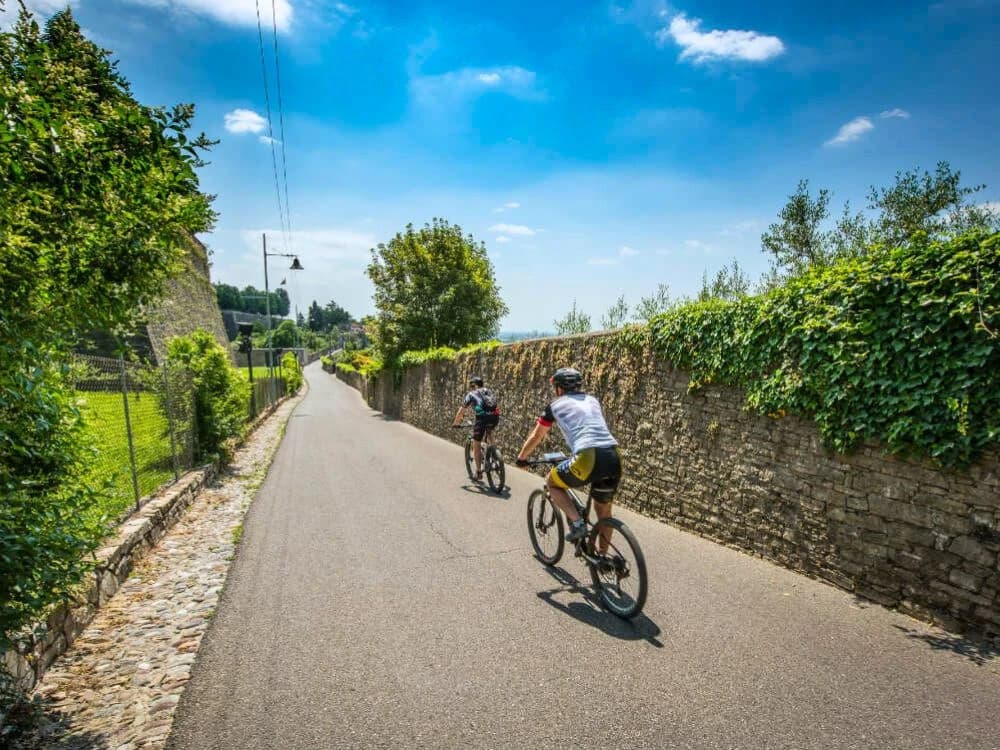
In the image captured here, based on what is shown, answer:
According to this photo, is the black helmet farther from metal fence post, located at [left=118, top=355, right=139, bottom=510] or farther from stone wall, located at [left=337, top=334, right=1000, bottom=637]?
metal fence post, located at [left=118, top=355, right=139, bottom=510]

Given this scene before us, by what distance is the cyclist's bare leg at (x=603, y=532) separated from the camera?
14.5ft

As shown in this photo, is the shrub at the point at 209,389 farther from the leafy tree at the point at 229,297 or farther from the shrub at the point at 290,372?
the leafy tree at the point at 229,297

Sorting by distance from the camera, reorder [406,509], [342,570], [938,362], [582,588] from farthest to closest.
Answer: [406,509]
[342,570]
[582,588]
[938,362]

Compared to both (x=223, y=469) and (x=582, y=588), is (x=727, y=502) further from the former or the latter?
(x=223, y=469)

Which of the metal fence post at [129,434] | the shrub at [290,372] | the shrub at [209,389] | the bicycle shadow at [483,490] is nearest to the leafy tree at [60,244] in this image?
the metal fence post at [129,434]

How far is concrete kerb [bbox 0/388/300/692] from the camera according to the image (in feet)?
10.6

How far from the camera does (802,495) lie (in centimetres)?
512

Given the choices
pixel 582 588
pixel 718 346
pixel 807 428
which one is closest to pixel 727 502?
pixel 807 428

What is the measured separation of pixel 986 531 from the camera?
3771 millimetres

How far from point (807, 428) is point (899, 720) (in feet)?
8.69

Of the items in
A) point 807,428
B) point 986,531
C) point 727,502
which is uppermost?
point 807,428

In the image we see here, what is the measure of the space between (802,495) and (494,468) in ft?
15.7

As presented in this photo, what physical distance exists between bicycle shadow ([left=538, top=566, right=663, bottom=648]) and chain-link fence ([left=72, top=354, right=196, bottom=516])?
3551mm

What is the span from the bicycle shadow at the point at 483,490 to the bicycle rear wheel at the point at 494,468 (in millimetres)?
96
